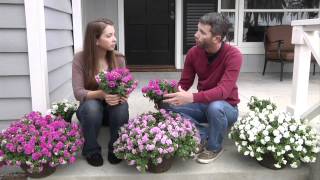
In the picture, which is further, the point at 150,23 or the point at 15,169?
the point at 150,23

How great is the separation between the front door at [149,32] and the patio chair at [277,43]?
5.06ft

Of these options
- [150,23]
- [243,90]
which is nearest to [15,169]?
[243,90]

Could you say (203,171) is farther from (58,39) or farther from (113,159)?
(58,39)

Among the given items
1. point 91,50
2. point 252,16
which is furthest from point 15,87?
point 252,16

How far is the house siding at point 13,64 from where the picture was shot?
88.4 inches

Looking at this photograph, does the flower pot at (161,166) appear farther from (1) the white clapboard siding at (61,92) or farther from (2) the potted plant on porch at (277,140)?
(1) the white clapboard siding at (61,92)

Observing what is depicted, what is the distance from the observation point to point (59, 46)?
291 centimetres

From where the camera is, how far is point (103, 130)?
2400 millimetres

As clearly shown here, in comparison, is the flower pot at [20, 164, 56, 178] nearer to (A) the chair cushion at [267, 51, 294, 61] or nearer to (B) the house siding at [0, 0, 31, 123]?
(B) the house siding at [0, 0, 31, 123]

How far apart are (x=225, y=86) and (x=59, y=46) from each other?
156cm

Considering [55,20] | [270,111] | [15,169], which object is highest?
[55,20]

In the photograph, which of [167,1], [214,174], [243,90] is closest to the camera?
[214,174]

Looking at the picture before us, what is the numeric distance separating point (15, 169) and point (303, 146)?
1971 millimetres

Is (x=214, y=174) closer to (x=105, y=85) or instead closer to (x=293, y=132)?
(x=293, y=132)
